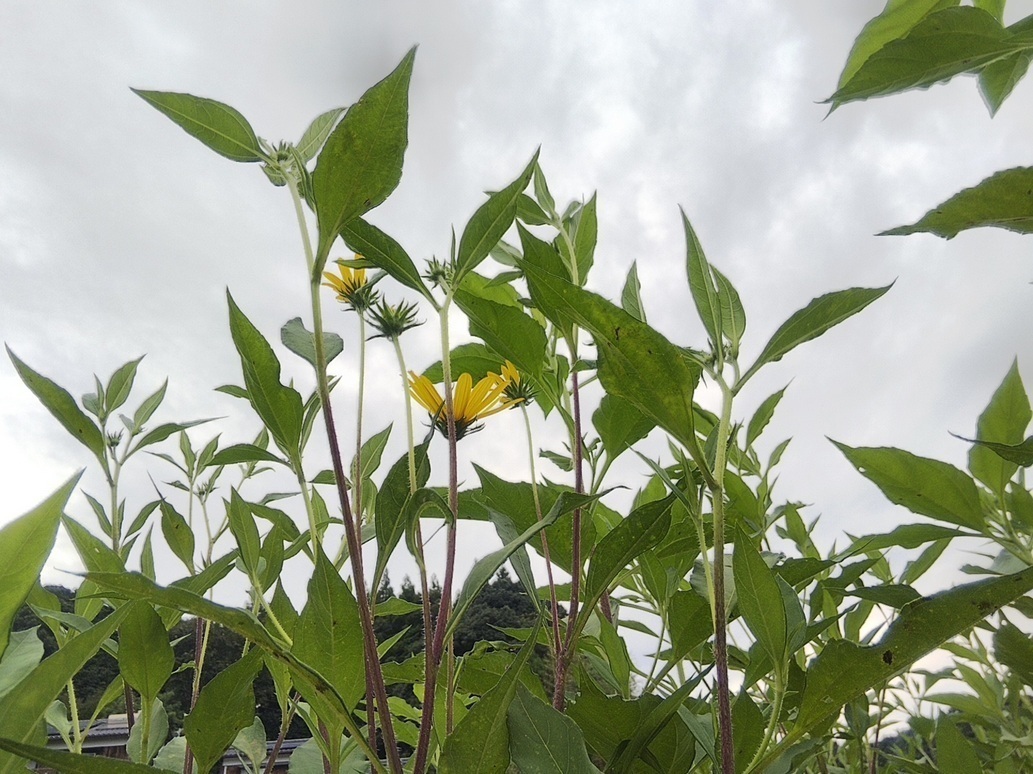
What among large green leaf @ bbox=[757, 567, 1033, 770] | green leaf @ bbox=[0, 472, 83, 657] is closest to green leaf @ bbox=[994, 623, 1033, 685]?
large green leaf @ bbox=[757, 567, 1033, 770]

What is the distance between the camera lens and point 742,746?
485 mm

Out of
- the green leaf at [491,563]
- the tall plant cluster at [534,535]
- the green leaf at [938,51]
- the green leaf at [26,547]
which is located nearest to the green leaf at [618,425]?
the tall plant cluster at [534,535]

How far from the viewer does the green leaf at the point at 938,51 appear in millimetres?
403

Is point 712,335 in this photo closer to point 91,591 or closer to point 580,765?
point 580,765

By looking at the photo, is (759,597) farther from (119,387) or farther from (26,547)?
(119,387)

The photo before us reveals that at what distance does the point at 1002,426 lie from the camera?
0.56 metres

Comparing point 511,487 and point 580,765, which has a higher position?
point 511,487

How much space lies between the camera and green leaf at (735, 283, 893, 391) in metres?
0.44

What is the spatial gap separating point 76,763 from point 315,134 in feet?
1.34

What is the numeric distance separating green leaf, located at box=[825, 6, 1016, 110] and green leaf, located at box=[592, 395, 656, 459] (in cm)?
27

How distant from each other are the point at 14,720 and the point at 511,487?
34 cm

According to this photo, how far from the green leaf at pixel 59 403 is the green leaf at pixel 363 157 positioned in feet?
1.06

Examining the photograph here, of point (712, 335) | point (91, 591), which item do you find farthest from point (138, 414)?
point (712, 335)

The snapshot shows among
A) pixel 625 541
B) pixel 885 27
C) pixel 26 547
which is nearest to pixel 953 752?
pixel 625 541
